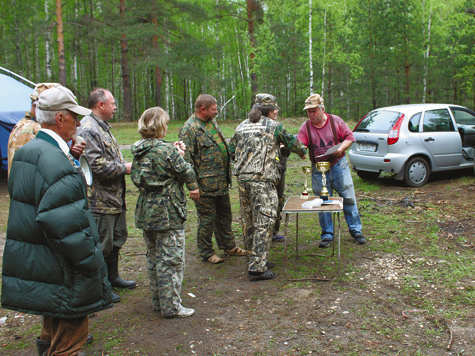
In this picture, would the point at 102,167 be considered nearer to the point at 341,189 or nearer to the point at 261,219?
the point at 261,219

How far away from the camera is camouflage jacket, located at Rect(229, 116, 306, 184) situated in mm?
4445

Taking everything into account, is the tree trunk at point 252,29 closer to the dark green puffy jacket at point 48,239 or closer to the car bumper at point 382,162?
the car bumper at point 382,162

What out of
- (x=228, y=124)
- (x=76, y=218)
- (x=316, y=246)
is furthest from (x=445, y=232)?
(x=228, y=124)

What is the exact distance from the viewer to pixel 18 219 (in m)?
2.35

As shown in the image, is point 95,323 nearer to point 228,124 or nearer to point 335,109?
point 228,124

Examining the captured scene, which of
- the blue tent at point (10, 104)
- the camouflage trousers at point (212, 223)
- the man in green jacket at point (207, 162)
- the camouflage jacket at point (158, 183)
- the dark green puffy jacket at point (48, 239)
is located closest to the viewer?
the dark green puffy jacket at point (48, 239)

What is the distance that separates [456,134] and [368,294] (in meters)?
6.15

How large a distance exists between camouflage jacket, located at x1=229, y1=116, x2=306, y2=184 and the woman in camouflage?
95 centimetres

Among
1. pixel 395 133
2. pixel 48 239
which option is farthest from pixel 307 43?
pixel 48 239

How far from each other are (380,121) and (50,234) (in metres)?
7.73

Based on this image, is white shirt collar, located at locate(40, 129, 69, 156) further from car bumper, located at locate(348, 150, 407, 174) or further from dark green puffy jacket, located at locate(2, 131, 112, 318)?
car bumper, located at locate(348, 150, 407, 174)

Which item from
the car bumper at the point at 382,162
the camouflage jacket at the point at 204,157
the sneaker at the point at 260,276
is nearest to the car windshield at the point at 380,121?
the car bumper at the point at 382,162

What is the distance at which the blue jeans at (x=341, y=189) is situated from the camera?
5375 mm

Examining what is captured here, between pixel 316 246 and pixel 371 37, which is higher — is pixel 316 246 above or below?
below
